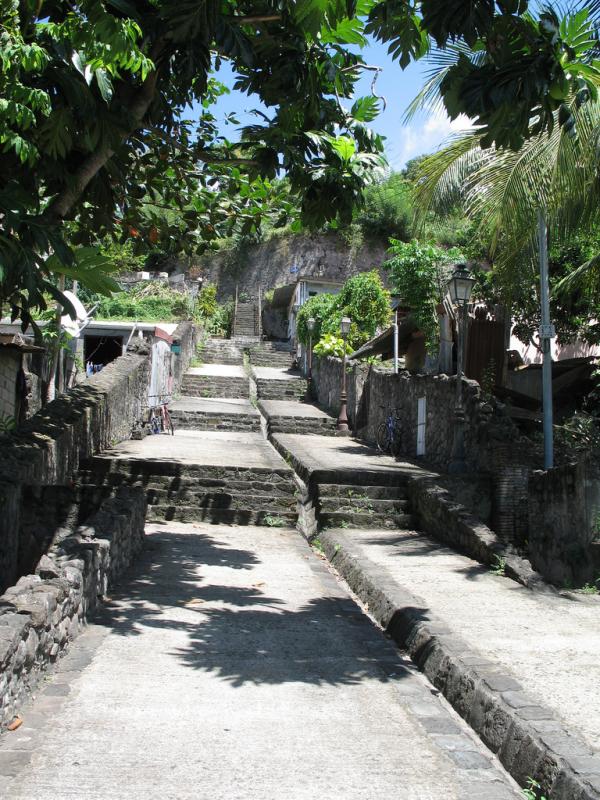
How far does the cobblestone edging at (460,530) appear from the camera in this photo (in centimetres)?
833

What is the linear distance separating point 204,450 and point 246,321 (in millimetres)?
31135

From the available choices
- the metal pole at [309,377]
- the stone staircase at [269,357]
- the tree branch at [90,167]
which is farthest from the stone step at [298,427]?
the stone staircase at [269,357]

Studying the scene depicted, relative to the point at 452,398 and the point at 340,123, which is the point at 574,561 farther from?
the point at 452,398

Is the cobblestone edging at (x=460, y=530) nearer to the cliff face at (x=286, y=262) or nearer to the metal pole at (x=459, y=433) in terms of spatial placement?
the metal pole at (x=459, y=433)

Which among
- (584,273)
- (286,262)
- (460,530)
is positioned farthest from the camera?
(286,262)

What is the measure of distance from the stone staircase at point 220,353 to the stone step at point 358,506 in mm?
24695

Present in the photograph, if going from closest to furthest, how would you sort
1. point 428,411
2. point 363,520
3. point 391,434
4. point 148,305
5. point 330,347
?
1. point 363,520
2. point 428,411
3. point 391,434
4. point 330,347
5. point 148,305

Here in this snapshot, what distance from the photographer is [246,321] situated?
46938 mm

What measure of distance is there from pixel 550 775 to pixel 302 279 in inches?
1468

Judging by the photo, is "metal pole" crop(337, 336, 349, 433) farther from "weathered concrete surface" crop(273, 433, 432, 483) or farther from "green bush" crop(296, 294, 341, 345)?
"green bush" crop(296, 294, 341, 345)

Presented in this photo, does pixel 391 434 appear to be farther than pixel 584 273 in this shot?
Yes

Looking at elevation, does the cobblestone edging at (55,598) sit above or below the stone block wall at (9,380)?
below

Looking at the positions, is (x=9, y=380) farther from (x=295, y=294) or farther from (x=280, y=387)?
(x=295, y=294)

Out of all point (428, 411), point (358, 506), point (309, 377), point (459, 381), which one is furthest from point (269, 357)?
point (358, 506)
